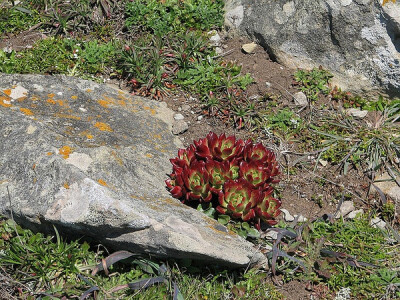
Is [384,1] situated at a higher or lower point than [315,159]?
higher

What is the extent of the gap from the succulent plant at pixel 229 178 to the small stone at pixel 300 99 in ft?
3.86

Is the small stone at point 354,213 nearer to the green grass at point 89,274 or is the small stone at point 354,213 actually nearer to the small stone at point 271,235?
the small stone at point 271,235

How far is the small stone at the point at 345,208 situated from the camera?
454 cm

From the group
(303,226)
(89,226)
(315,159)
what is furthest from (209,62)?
(89,226)

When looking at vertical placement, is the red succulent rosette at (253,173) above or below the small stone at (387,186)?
above

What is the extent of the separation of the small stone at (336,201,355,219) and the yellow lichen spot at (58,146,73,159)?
2.37 metres

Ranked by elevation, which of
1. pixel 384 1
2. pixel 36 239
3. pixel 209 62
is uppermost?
pixel 384 1

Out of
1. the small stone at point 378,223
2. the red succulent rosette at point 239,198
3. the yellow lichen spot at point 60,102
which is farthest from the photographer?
the yellow lichen spot at point 60,102

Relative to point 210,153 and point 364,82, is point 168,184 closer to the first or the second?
point 210,153

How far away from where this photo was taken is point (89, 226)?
3609 mm

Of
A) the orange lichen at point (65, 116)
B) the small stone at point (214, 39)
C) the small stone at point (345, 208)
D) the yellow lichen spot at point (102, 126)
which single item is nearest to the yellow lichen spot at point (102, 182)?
the yellow lichen spot at point (102, 126)

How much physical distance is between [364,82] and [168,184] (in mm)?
2516

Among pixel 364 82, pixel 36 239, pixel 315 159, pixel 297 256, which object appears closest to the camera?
pixel 36 239

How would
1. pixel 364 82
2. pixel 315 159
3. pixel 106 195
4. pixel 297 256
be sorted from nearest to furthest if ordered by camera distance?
pixel 106 195 → pixel 297 256 → pixel 315 159 → pixel 364 82
